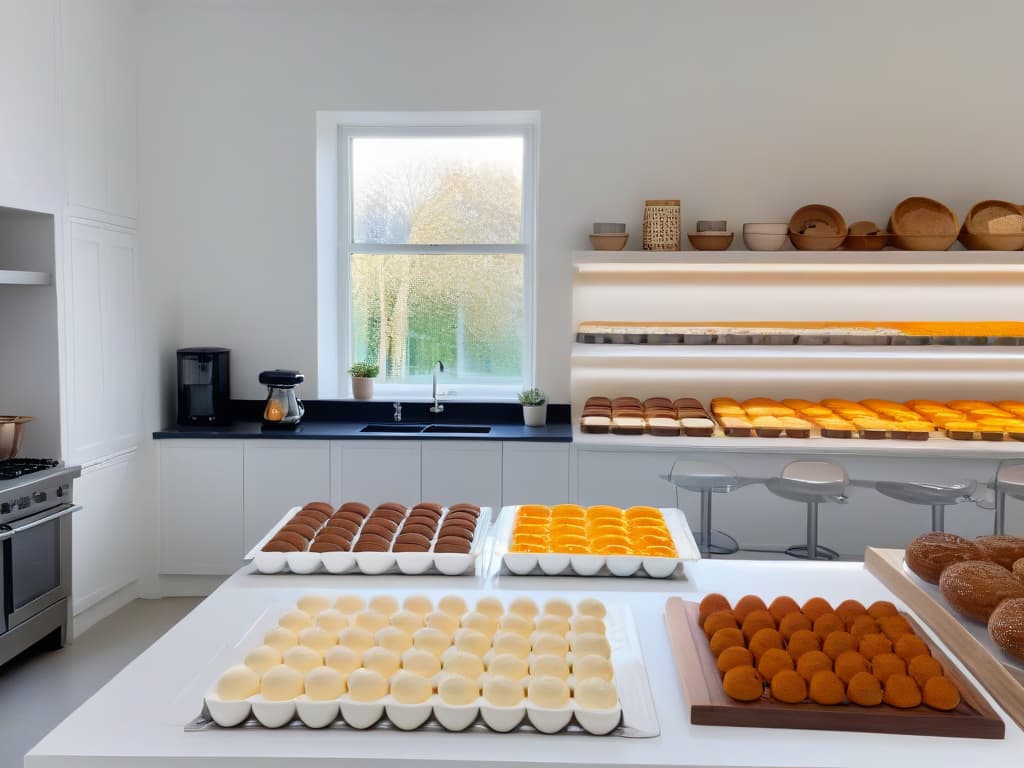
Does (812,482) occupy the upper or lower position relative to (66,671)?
upper

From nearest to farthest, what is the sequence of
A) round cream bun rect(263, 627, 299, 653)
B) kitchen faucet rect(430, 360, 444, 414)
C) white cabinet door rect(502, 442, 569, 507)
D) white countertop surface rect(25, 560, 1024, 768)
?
white countertop surface rect(25, 560, 1024, 768) < round cream bun rect(263, 627, 299, 653) < white cabinet door rect(502, 442, 569, 507) < kitchen faucet rect(430, 360, 444, 414)

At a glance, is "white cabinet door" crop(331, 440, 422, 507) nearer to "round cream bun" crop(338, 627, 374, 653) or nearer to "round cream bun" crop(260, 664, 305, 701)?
"round cream bun" crop(338, 627, 374, 653)

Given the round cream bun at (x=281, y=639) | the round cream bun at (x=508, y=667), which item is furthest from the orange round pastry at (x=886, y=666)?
the round cream bun at (x=281, y=639)

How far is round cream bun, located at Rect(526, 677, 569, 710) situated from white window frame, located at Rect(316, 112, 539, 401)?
11.6 ft

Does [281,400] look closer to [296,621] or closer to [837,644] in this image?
[296,621]

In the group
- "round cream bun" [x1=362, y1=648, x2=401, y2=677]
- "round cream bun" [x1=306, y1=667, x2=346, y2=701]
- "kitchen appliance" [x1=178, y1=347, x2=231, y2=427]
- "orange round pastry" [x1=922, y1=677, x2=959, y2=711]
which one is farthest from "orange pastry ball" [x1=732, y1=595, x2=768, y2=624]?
"kitchen appliance" [x1=178, y1=347, x2=231, y2=427]

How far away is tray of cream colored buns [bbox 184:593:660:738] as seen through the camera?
1486 millimetres

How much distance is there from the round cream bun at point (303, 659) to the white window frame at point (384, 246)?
11.3 feet

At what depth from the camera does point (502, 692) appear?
151 cm

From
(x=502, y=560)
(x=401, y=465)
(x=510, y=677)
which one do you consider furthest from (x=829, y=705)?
(x=401, y=465)

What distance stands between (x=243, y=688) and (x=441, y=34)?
410 cm

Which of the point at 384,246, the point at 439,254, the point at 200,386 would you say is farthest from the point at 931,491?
the point at 200,386

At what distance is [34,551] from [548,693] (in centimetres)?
294

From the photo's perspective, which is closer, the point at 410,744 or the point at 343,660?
the point at 410,744
